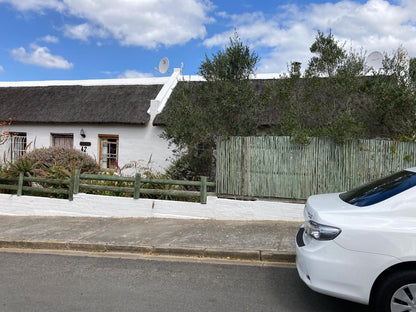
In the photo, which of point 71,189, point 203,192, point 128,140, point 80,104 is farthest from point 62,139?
point 203,192

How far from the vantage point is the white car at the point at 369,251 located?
3.34 metres

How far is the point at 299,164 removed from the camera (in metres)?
8.15

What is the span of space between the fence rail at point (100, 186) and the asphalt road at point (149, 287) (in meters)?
2.93

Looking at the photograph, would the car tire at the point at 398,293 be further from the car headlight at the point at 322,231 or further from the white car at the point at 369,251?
the car headlight at the point at 322,231

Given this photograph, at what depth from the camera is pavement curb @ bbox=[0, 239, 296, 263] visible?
5891 mm

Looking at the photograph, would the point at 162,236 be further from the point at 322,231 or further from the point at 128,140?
the point at 128,140

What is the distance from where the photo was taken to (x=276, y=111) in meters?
9.36

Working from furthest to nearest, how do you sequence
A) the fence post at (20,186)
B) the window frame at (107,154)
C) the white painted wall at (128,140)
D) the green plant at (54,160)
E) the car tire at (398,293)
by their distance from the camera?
1. the window frame at (107,154)
2. the white painted wall at (128,140)
3. the green plant at (54,160)
4. the fence post at (20,186)
5. the car tire at (398,293)

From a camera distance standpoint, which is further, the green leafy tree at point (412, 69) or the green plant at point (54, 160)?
the green plant at point (54, 160)

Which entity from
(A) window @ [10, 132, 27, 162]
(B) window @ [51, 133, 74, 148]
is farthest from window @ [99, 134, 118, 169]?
(A) window @ [10, 132, 27, 162]

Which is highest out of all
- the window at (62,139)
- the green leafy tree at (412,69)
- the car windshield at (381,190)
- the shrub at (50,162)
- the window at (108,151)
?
the green leafy tree at (412,69)

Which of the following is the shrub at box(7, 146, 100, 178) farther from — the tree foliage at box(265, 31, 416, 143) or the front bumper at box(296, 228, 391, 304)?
the front bumper at box(296, 228, 391, 304)

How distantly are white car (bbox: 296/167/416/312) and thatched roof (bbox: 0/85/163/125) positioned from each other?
10388 millimetres

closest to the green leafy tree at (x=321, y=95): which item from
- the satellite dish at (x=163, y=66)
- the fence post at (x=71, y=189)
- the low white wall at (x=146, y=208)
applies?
the low white wall at (x=146, y=208)
